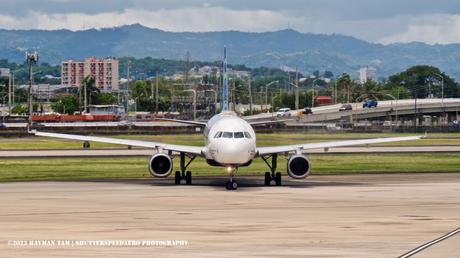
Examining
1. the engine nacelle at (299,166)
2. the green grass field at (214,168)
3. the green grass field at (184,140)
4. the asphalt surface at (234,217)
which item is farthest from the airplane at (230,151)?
the green grass field at (184,140)

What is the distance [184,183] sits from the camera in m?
58.8

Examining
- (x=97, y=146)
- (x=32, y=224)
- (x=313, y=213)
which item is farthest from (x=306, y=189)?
(x=97, y=146)

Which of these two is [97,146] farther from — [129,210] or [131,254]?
[131,254]

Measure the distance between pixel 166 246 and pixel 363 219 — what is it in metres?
9.67

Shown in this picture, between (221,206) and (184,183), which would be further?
(184,183)

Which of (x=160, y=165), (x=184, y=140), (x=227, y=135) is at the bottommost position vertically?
(x=160, y=165)

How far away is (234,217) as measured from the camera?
38312 millimetres

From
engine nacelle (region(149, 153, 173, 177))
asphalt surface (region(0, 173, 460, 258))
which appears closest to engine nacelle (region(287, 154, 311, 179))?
asphalt surface (region(0, 173, 460, 258))

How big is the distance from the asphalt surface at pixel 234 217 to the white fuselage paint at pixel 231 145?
144cm

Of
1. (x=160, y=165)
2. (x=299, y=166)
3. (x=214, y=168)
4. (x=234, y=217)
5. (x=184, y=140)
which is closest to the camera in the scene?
(x=234, y=217)

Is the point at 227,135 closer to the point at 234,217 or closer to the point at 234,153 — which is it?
the point at 234,153

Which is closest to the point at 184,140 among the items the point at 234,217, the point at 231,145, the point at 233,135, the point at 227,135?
the point at 227,135

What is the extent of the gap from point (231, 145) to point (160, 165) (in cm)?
618

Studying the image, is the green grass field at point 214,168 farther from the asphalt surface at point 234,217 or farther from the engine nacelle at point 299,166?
the engine nacelle at point 299,166
